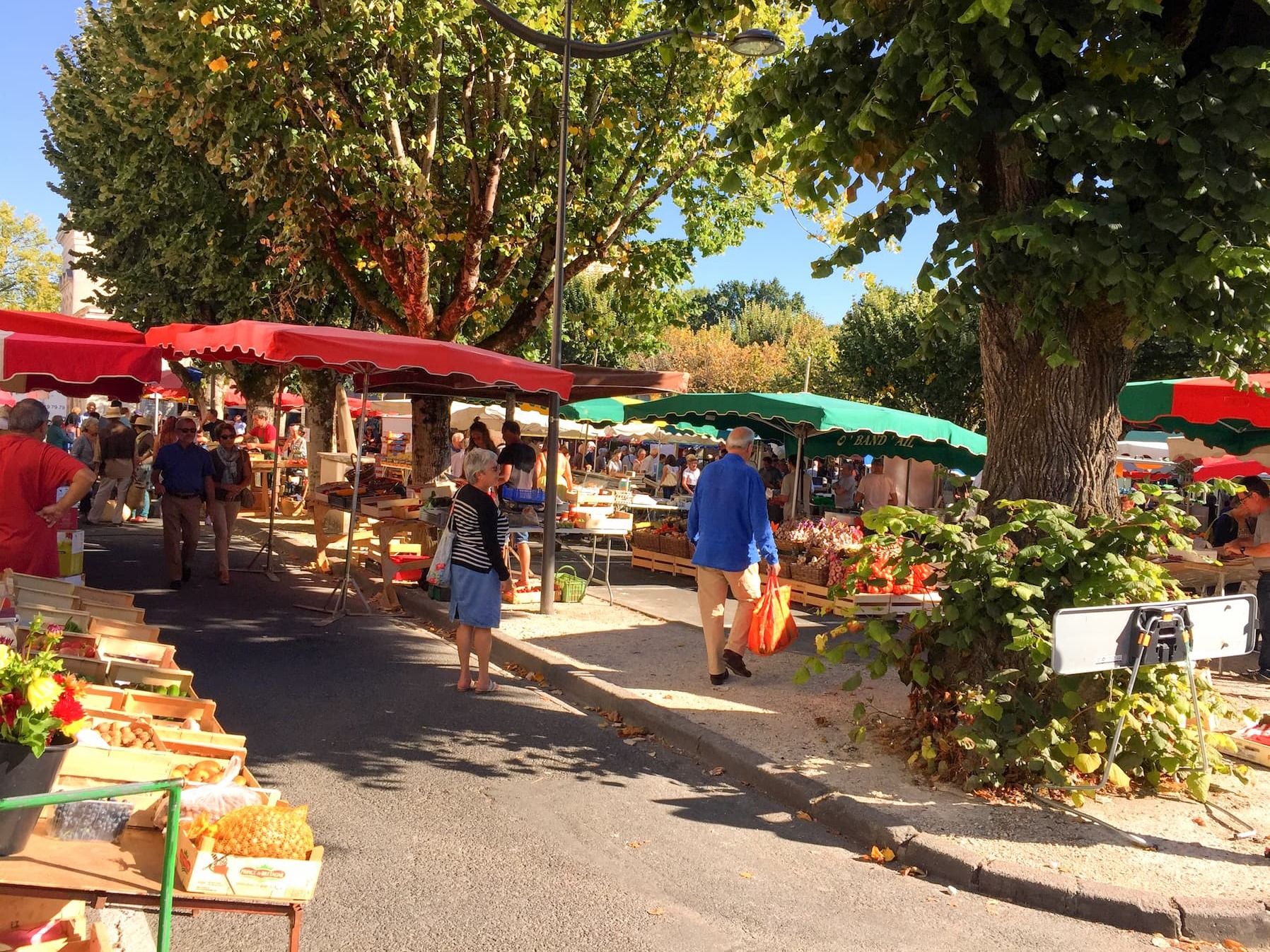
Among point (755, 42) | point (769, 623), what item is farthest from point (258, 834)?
point (755, 42)

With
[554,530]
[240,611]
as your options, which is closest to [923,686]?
[554,530]

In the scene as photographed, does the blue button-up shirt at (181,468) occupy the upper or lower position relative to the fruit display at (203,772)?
upper

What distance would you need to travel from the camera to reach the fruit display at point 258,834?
2.77m

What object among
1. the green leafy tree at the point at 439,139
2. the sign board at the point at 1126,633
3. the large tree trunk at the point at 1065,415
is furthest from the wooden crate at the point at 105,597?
the green leafy tree at the point at 439,139

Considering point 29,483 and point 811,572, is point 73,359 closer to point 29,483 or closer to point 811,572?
point 29,483

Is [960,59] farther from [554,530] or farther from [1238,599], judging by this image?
[554,530]

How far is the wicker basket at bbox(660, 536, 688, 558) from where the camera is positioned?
14.9m

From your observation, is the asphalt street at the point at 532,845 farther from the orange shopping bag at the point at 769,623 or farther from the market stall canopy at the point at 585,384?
the market stall canopy at the point at 585,384

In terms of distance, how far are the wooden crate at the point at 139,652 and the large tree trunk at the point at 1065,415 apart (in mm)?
4605

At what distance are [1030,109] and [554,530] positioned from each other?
6.26 meters

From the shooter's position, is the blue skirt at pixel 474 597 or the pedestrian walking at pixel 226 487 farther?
the pedestrian walking at pixel 226 487

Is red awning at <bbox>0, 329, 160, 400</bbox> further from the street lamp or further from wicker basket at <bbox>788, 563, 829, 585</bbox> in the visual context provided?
wicker basket at <bbox>788, 563, 829, 585</bbox>

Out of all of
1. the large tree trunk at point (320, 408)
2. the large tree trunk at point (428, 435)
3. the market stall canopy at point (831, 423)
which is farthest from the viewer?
the large tree trunk at point (320, 408)

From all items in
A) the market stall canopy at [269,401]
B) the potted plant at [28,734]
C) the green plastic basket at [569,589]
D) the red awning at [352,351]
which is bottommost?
the green plastic basket at [569,589]
